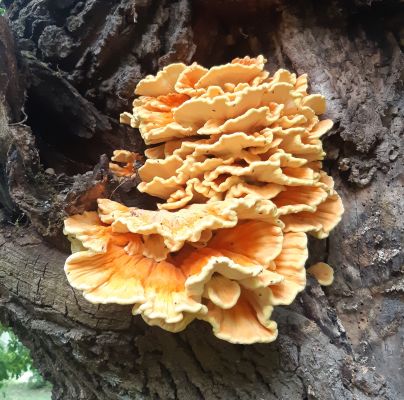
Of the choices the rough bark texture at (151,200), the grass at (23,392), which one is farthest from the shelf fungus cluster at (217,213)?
the grass at (23,392)

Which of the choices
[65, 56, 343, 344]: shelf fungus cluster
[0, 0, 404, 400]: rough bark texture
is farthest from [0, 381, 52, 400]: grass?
[65, 56, 343, 344]: shelf fungus cluster

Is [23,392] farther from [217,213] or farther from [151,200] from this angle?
[217,213]

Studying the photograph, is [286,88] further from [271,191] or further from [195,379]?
[195,379]

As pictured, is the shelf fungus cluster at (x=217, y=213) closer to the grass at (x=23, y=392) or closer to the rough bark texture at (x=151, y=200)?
the rough bark texture at (x=151, y=200)

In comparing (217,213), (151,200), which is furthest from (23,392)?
(217,213)

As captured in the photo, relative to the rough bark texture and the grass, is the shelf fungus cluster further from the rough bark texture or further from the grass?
the grass
